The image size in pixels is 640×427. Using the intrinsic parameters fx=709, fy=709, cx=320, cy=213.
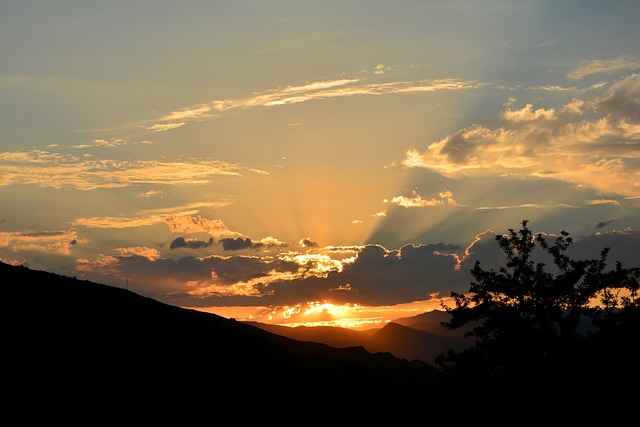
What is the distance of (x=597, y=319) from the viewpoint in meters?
50.9

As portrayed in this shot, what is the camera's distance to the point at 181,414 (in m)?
60.9

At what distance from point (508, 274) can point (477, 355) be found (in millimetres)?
6696

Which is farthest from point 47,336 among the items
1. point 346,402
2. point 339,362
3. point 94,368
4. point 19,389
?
point 339,362

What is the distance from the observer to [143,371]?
67.8 metres

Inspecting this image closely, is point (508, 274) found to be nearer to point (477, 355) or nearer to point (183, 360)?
point (477, 355)

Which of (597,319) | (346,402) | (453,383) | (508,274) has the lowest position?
(346,402)

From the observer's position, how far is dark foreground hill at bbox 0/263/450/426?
5672 centimetres

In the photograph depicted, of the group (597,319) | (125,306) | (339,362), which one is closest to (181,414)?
(597,319)

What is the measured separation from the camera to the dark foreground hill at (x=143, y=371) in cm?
5672

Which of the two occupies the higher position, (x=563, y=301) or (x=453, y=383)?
(x=563, y=301)

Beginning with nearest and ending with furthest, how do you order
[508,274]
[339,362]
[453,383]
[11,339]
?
[453,383]
[508,274]
[11,339]
[339,362]

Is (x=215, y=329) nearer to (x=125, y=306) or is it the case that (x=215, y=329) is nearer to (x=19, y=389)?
(x=125, y=306)

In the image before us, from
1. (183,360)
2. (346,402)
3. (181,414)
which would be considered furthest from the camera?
(346,402)

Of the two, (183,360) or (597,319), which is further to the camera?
(183,360)
